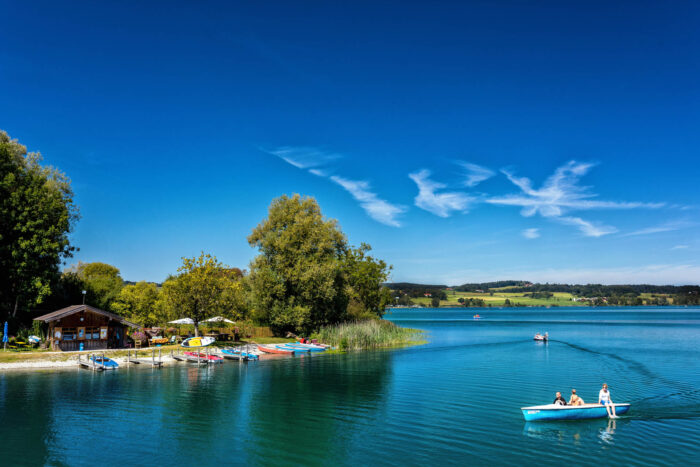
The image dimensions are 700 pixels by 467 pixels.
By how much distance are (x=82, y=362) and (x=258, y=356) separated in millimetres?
18124

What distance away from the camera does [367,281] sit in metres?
87.8

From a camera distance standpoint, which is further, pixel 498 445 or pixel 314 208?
pixel 314 208

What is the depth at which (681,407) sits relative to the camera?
29.3 m

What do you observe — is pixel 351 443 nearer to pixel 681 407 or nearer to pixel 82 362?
pixel 681 407

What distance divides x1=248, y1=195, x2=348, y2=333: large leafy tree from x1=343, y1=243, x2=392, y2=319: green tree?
39.0 feet

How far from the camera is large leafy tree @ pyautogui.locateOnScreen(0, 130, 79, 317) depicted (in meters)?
52.2

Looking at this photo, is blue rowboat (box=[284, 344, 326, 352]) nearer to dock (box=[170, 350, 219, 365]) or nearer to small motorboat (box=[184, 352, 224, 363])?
small motorboat (box=[184, 352, 224, 363])

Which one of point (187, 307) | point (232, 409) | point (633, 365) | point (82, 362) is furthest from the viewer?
point (187, 307)

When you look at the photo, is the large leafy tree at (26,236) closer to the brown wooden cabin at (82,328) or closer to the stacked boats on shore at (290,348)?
the brown wooden cabin at (82,328)

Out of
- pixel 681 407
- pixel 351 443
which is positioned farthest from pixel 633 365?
pixel 351 443

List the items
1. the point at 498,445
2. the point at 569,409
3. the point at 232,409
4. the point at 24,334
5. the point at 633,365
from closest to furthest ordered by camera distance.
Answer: the point at 498,445 < the point at 569,409 < the point at 232,409 < the point at 633,365 < the point at 24,334

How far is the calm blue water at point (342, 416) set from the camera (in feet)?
66.3

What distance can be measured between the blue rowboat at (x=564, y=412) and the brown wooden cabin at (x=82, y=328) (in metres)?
44.0

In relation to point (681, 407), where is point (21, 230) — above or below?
above
